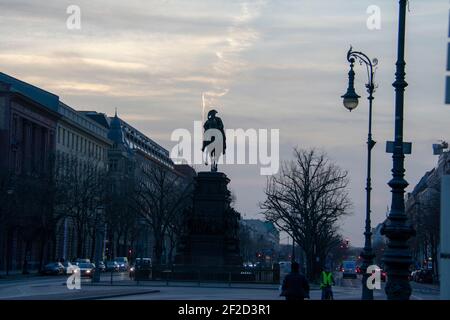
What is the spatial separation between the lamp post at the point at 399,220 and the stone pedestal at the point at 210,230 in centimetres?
4334

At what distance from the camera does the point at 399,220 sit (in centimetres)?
1977

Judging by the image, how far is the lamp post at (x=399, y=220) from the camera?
62.3 feet

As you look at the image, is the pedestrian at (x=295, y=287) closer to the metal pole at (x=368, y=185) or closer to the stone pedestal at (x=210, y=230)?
the metal pole at (x=368, y=185)

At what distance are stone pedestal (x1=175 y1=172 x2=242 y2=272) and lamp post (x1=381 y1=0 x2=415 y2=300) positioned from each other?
43.3m

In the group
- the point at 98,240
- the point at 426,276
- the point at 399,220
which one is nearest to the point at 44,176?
the point at 98,240

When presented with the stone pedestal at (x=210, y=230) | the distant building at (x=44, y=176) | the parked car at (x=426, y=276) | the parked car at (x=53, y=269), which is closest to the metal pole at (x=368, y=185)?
the stone pedestal at (x=210, y=230)

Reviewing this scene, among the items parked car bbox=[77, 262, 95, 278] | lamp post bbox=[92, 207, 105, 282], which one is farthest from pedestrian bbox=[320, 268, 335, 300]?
parked car bbox=[77, 262, 95, 278]

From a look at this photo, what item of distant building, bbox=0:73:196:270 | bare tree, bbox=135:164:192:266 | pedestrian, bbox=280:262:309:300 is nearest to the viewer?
pedestrian, bbox=280:262:309:300

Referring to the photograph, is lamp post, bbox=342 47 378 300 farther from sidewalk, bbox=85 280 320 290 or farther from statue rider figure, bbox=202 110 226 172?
statue rider figure, bbox=202 110 226 172

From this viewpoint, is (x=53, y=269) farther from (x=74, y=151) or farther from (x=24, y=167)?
(x=74, y=151)

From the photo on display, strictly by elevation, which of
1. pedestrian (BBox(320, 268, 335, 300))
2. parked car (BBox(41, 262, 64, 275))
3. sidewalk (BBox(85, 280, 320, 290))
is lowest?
parked car (BBox(41, 262, 64, 275))

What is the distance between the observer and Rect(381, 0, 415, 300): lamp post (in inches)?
747

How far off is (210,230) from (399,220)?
44064 millimetres

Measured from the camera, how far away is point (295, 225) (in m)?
77.0
